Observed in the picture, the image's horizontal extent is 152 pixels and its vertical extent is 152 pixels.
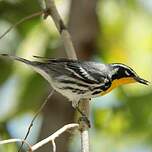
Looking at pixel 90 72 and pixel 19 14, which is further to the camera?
pixel 19 14

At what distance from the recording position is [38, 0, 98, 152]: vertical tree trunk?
A: 11.1ft

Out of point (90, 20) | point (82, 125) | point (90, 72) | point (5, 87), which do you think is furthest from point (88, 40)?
point (82, 125)

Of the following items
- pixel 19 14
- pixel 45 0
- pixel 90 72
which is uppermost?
pixel 19 14

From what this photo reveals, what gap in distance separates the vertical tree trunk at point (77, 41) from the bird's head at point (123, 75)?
34 centimetres

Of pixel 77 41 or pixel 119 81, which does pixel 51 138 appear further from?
pixel 77 41

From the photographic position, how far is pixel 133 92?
367cm

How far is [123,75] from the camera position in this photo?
323 centimetres

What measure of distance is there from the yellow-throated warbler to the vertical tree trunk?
27cm

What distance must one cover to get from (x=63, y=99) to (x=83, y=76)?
0.44 metres

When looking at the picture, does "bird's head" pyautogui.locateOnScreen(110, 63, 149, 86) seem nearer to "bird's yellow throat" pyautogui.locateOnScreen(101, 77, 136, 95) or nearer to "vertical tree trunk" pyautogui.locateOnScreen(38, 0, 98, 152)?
"bird's yellow throat" pyautogui.locateOnScreen(101, 77, 136, 95)

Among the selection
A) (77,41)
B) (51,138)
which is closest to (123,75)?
(77,41)

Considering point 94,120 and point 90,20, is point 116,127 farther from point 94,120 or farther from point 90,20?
point 90,20

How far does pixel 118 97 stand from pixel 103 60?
0.42 metres

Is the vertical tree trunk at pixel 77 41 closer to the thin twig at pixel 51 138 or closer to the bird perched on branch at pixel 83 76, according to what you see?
the bird perched on branch at pixel 83 76
